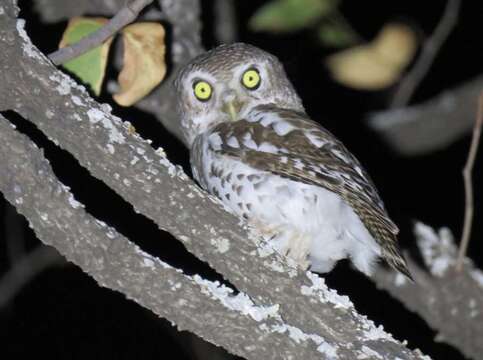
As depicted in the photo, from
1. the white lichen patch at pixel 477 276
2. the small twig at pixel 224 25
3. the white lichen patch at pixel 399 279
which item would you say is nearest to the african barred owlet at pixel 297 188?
the white lichen patch at pixel 399 279

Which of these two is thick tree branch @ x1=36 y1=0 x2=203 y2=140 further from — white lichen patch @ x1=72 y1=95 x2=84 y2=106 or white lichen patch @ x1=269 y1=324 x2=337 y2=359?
white lichen patch @ x1=269 y1=324 x2=337 y2=359

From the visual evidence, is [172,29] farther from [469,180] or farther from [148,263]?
[148,263]

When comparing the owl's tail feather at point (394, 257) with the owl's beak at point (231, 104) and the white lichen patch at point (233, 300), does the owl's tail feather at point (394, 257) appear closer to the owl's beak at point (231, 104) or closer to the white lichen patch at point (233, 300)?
the white lichen patch at point (233, 300)

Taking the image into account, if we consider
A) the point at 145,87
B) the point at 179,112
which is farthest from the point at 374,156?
the point at 145,87

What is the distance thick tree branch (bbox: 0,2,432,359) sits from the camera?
2.58 metres

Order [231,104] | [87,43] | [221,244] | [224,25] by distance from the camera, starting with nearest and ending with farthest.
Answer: [221,244] → [87,43] → [231,104] → [224,25]

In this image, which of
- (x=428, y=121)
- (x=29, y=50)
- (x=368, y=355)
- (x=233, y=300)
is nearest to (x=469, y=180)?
(x=368, y=355)

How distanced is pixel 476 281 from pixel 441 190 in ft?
11.0

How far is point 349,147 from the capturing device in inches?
197

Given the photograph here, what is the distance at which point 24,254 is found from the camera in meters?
6.66

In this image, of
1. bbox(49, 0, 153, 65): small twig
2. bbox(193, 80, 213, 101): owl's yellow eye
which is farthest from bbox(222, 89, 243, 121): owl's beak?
bbox(49, 0, 153, 65): small twig

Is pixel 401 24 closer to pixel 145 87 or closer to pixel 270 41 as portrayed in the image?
pixel 270 41

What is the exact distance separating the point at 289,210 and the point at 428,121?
80.6 inches

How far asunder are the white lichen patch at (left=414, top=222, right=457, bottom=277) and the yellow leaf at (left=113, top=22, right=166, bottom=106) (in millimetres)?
1483
